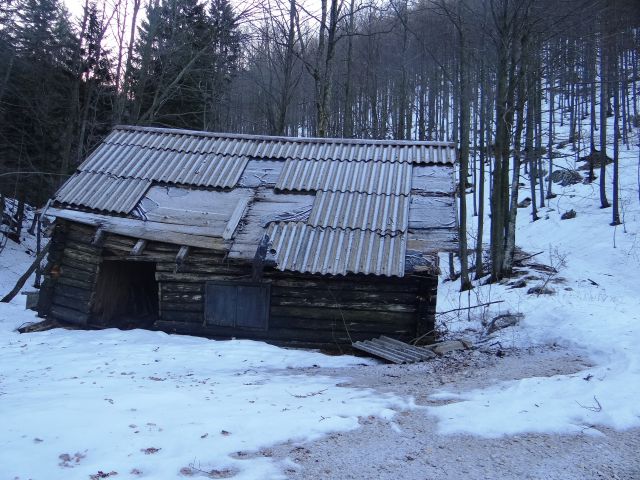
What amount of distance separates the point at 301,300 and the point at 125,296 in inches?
199

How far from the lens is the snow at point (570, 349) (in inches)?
191

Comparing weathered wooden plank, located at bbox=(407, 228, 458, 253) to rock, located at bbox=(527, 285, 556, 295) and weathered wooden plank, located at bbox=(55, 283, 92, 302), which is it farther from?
weathered wooden plank, located at bbox=(55, 283, 92, 302)

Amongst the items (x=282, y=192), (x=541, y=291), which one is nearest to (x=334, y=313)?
(x=282, y=192)

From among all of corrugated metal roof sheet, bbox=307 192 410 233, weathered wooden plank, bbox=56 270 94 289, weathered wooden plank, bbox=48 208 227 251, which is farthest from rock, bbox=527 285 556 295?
weathered wooden plank, bbox=56 270 94 289

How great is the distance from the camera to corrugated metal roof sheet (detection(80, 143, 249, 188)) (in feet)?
36.3

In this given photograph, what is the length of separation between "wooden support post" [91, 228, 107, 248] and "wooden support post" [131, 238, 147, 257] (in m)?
0.81

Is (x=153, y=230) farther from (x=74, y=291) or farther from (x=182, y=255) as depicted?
(x=74, y=291)

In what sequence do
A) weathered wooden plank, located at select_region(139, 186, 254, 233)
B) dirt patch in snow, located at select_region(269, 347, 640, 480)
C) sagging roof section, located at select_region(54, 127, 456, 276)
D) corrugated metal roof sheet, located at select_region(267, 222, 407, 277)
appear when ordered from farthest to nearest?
1. weathered wooden plank, located at select_region(139, 186, 254, 233)
2. sagging roof section, located at select_region(54, 127, 456, 276)
3. corrugated metal roof sheet, located at select_region(267, 222, 407, 277)
4. dirt patch in snow, located at select_region(269, 347, 640, 480)

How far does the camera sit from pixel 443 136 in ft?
135

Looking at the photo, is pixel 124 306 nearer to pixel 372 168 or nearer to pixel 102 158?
pixel 102 158

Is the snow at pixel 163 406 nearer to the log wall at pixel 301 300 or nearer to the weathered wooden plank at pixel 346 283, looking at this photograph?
the log wall at pixel 301 300

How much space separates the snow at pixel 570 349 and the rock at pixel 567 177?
34.2ft

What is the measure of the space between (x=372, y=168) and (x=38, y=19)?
17830 millimetres

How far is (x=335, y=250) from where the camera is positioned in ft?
30.2
